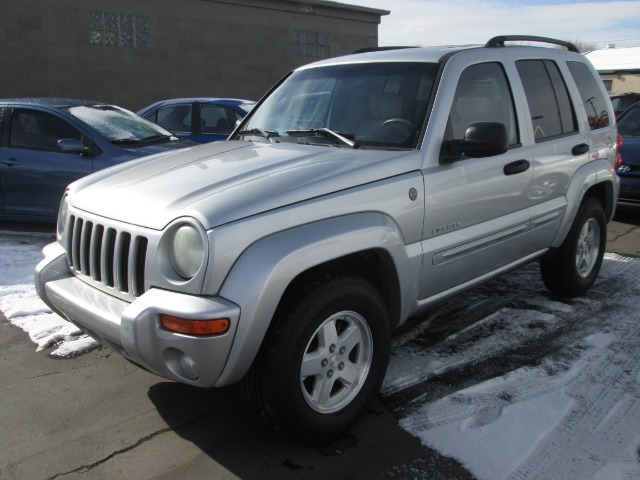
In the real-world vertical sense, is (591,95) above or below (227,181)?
above

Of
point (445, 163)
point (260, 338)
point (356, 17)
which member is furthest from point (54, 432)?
point (356, 17)

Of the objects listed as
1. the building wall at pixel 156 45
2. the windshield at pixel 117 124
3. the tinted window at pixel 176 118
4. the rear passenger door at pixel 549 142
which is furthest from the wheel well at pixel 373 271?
the building wall at pixel 156 45

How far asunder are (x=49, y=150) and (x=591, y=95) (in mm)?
5568

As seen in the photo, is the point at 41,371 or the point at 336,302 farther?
the point at 41,371

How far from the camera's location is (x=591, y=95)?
4910 mm

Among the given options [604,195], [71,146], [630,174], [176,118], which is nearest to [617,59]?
[630,174]

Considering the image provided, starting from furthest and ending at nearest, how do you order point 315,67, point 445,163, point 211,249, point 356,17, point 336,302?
point 356,17 → point 315,67 → point 445,163 → point 336,302 → point 211,249

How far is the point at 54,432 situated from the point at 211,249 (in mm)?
1427

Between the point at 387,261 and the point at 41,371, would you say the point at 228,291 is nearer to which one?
the point at 387,261

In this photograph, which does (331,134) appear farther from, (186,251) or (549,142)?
(549,142)

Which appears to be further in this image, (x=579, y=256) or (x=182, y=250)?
(x=579, y=256)

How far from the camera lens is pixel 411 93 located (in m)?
3.60

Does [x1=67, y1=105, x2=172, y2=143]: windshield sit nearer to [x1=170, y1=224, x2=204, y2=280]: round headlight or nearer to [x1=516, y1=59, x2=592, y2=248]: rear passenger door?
[x1=516, y1=59, x2=592, y2=248]: rear passenger door

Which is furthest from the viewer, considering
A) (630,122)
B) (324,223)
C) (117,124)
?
(630,122)
